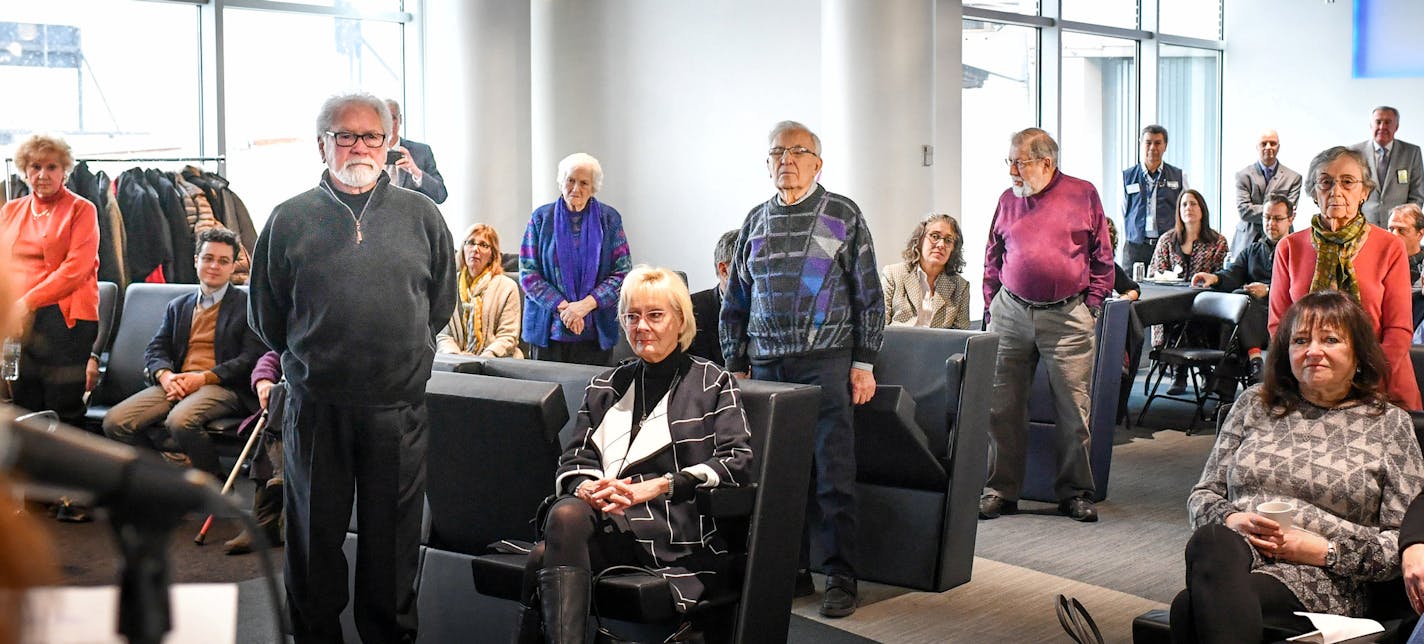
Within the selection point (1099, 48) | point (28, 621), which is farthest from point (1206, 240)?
point (28, 621)

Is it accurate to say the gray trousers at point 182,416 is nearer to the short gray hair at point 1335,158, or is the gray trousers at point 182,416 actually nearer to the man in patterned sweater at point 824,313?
the man in patterned sweater at point 824,313

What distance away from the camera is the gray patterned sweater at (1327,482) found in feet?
9.40

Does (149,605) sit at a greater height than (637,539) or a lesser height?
greater

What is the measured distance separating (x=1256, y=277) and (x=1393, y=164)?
8.63 feet

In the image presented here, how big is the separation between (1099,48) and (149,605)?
10.7 m

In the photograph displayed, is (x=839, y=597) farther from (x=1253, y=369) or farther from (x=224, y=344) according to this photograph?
(x=1253, y=369)

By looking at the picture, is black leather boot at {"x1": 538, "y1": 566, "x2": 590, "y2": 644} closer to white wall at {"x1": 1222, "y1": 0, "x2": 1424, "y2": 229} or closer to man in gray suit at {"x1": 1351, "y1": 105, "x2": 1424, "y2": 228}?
man in gray suit at {"x1": 1351, "y1": 105, "x2": 1424, "y2": 228}

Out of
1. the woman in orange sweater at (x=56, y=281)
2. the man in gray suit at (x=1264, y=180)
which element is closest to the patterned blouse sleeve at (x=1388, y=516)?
the woman in orange sweater at (x=56, y=281)

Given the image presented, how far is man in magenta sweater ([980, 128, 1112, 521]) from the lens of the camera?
5055 mm

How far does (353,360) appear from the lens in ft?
10.5

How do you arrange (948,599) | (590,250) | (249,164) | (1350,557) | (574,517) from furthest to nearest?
(249,164)
(590,250)
(948,599)
(574,517)
(1350,557)

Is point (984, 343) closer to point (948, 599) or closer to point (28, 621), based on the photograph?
point (948, 599)

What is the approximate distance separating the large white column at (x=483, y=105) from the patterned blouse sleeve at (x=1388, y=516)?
6.42m

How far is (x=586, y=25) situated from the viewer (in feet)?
31.2
